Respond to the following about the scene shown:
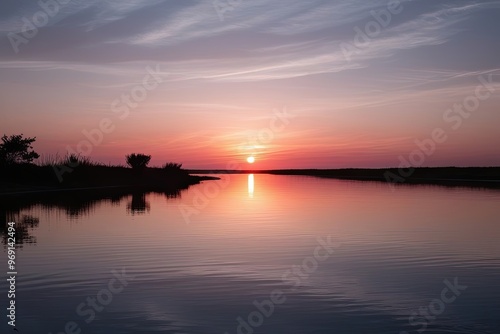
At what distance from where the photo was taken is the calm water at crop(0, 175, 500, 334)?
9.34 meters

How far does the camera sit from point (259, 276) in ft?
43.4

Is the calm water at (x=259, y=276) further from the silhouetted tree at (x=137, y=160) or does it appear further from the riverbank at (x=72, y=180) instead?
the silhouetted tree at (x=137, y=160)

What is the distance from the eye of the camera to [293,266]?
1455 centimetres

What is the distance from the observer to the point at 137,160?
79.0 meters

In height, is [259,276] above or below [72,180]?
below

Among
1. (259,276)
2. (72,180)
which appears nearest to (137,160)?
(72,180)

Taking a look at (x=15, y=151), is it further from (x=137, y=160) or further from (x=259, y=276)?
(x=259, y=276)

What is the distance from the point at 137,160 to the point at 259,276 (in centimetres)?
6783

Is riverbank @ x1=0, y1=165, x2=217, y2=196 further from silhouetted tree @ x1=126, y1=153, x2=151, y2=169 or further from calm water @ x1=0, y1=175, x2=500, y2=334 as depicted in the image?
calm water @ x1=0, y1=175, x2=500, y2=334

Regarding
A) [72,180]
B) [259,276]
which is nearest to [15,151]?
[72,180]

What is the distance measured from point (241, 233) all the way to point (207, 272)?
792cm

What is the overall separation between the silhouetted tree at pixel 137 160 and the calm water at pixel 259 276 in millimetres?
53186

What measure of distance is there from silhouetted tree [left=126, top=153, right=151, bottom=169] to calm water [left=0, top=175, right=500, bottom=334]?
174ft

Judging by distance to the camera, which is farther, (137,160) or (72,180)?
(137,160)
